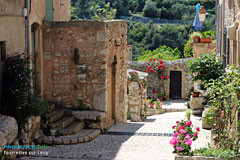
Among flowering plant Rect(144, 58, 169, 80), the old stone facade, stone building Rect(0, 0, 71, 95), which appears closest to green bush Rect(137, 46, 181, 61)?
flowering plant Rect(144, 58, 169, 80)

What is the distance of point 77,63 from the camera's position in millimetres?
10016

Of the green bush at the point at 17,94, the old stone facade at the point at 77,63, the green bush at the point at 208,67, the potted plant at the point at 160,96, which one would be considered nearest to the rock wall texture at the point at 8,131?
the green bush at the point at 17,94

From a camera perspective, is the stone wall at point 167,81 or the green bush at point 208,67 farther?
the stone wall at point 167,81

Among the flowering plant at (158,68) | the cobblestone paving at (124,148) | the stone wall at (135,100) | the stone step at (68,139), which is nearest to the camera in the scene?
the cobblestone paving at (124,148)

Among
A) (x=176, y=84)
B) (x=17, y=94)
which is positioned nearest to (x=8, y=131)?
(x=17, y=94)

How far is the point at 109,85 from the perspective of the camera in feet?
34.9

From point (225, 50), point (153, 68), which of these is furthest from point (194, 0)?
point (225, 50)

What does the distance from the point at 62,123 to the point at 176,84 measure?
13.0 m

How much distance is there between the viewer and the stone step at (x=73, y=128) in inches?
346

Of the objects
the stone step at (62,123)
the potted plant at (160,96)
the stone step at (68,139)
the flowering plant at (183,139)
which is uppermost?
the flowering plant at (183,139)

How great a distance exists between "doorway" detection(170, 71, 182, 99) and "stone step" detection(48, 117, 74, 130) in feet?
39.8

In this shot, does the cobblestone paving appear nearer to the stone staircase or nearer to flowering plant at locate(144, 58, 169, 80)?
the stone staircase

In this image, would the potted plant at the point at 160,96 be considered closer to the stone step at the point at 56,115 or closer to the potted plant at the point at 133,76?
the potted plant at the point at 133,76

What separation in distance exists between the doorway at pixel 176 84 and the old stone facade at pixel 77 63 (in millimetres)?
11200
